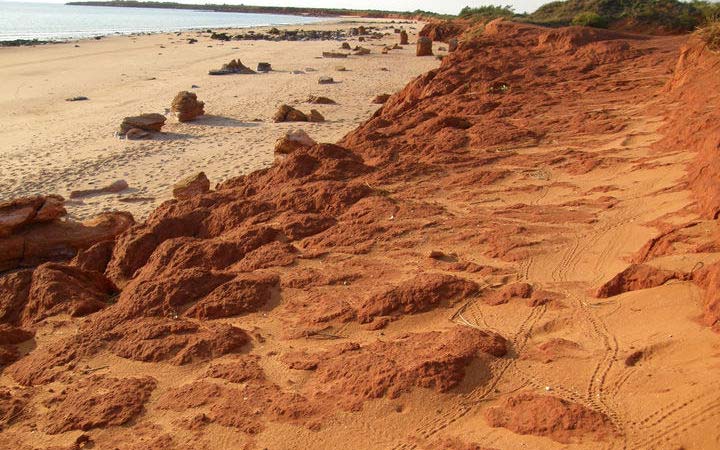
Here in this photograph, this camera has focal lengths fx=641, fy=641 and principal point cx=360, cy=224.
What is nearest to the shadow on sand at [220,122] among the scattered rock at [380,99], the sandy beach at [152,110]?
the sandy beach at [152,110]

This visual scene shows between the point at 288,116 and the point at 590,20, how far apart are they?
12577mm

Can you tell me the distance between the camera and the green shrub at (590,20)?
21.4 metres

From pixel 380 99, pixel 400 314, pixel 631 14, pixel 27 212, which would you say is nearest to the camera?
pixel 400 314

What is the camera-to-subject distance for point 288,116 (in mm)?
14211

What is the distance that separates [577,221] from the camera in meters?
5.74

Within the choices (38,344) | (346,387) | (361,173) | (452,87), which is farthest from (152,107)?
(346,387)

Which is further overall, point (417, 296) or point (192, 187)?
point (192, 187)

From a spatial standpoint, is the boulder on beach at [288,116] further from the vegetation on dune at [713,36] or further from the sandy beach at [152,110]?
the vegetation on dune at [713,36]

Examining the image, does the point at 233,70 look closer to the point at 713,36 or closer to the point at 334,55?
the point at 334,55

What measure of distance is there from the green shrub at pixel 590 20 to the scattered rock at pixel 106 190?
16.8 meters

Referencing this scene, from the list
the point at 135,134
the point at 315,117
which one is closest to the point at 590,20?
the point at 315,117

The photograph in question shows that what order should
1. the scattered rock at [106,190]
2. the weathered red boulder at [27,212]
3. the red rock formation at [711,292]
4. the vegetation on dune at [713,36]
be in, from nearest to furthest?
the red rock formation at [711,292] → the weathered red boulder at [27,212] → the scattered rock at [106,190] → the vegetation on dune at [713,36]

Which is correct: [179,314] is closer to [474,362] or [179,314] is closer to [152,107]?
[474,362]

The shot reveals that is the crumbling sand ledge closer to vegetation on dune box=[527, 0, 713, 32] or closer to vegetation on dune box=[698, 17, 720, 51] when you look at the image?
vegetation on dune box=[698, 17, 720, 51]
